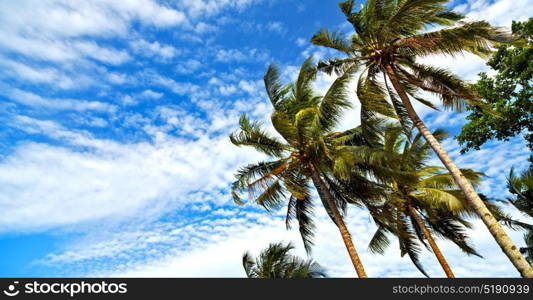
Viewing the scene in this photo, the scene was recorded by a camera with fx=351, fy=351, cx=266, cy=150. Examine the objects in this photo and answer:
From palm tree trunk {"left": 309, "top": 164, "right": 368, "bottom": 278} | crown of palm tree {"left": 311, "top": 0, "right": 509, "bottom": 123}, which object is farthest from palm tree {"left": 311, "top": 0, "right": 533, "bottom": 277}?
palm tree trunk {"left": 309, "top": 164, "right": 368, "bottom": 278}

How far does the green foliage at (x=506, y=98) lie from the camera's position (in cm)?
1618

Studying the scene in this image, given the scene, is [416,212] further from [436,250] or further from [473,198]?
[473,198]

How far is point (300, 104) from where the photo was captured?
46.5 feet

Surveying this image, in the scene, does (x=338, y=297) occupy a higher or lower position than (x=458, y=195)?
lower

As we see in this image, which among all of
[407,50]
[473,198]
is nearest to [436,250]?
[473,198]

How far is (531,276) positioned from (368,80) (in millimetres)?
7314

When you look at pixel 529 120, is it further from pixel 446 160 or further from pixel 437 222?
pixel 446 160

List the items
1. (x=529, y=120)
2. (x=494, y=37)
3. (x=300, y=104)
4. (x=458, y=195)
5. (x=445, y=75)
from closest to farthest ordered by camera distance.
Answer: (x=494, y=37) < (x=445, y=75) < (x=458, y=195) < (x=300, y=104) < (x=529, y=120)

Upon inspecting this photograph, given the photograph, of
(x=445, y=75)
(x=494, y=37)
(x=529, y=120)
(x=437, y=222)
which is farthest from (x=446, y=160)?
(x=529, y=120)

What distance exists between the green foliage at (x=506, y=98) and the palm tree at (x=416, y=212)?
12.7 ft

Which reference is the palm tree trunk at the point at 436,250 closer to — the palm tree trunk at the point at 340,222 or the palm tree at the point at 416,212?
the palm tree at the point at 416,212

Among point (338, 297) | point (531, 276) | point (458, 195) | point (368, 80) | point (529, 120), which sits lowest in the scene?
point (531, 276)

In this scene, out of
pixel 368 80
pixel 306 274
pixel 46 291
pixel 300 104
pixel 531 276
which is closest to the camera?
pixel 46 291

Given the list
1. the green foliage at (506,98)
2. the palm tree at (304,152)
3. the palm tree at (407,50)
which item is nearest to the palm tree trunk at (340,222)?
the palm tree at (304,152)
